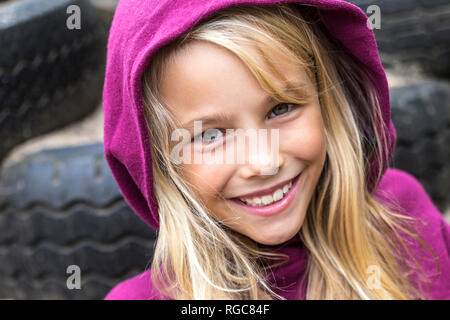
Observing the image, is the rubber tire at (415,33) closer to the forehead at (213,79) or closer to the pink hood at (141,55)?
the pink hood at (141,55)

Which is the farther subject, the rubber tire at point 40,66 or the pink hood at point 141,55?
the rubber tire at point 40,66

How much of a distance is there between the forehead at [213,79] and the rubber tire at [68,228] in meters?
0.57

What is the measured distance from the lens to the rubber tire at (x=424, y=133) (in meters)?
1.46

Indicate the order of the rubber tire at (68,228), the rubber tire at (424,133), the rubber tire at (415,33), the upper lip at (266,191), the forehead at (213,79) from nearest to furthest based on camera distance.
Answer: the forehead at (213,79) → the upper lip at (266,191) → the rubber tire at (68,228) → the rubber tire at (424,133) → the rubber tire at (415,33)

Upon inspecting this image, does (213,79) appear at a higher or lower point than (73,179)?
higher

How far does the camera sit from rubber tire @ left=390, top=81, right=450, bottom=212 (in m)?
1.46

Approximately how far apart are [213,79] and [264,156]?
15cm

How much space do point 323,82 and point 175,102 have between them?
0.28 metres

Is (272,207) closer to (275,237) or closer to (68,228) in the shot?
(275,237)

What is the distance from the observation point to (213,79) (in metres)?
0.82

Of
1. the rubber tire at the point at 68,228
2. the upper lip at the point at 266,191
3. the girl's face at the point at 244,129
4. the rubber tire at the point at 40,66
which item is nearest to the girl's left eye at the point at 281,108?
the girl's face at the point at 244,129

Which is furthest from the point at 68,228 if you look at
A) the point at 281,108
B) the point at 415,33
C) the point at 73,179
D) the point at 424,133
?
the point at 415,33

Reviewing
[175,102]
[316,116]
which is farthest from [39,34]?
[316,116]

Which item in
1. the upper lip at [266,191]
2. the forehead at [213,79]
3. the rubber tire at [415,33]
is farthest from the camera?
the rubber tire at [415,33]
